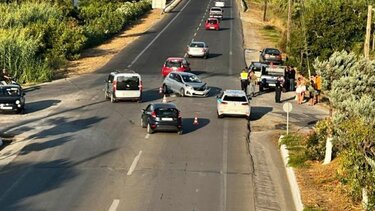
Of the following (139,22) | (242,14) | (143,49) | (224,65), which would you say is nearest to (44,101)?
(224,65)

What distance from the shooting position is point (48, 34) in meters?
61.0

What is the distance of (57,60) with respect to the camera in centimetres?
5644

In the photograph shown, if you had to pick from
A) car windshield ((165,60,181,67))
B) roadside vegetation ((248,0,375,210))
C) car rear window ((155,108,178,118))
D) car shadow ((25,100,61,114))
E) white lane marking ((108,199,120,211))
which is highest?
roadside vegetation ((248,0,375,210))

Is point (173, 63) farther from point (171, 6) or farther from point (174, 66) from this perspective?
point (171, 6)

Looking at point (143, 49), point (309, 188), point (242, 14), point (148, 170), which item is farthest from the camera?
point (242, 14)

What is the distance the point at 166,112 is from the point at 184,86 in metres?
11.8

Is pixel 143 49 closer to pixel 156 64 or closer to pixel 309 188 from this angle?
pixel 156 64

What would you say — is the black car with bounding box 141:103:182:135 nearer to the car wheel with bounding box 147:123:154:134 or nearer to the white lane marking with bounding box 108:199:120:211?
the car wheel with bounding box 147:123:154:134

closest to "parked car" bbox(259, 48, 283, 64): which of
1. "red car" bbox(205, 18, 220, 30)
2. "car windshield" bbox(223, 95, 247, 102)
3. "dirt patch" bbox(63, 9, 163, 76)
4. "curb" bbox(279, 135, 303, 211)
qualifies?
"dirt patch" bbox(63, 9, 163, 76)

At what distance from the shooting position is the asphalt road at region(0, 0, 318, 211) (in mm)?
20141

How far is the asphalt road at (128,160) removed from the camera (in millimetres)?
20141

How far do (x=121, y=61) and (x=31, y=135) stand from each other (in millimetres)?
29334

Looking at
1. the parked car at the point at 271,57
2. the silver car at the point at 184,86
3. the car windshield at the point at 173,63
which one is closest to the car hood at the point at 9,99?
the silver car at the point at 184,86

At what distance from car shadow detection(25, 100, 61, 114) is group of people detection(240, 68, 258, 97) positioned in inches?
453
